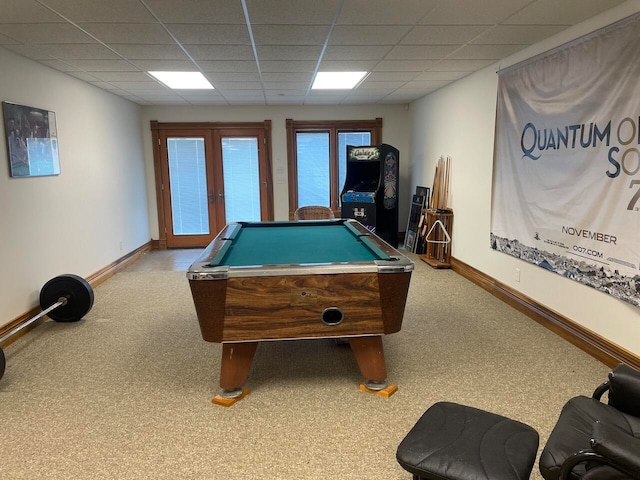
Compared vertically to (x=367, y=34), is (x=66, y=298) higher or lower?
lower

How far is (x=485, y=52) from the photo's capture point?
4254 mm

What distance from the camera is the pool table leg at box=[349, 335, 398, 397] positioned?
111 inches

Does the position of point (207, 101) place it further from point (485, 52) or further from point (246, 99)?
point (485, 52)

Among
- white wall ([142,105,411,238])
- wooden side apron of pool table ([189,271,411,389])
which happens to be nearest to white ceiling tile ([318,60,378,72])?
wooden side apron of pool table ([189,271,411,389])

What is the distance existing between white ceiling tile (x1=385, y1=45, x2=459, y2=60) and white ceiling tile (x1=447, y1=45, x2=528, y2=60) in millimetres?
121

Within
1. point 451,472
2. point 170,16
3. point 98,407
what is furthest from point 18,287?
point 451,472

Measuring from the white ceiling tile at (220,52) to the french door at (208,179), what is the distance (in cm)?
350

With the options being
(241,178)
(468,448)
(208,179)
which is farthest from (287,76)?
(468,448)

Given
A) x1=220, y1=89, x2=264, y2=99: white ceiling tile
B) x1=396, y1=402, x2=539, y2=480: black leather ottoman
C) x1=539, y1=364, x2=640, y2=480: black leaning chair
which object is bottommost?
x1=396, y1=402, x2=539, y2=480: black leather ottoman

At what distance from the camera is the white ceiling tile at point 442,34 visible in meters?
3.43

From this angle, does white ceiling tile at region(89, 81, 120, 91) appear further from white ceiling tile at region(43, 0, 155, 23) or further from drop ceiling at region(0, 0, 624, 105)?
white ceiling tile at region(43, 0, 155, 23)

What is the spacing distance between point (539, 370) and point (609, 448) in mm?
1924

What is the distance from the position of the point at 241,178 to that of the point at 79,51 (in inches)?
159

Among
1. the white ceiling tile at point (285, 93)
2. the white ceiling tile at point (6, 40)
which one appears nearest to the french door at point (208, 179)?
the white ceiling tile at point (285, 93)
